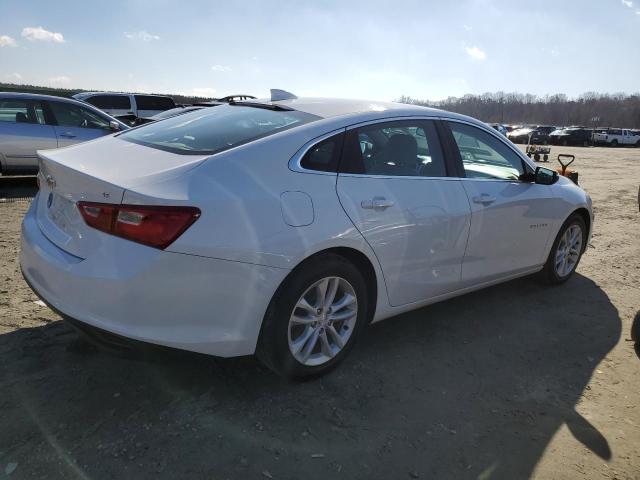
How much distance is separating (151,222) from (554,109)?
156580 mm

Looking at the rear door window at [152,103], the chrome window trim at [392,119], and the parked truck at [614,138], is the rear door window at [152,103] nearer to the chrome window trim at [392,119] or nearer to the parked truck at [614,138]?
the chrome window trim at [392,119]

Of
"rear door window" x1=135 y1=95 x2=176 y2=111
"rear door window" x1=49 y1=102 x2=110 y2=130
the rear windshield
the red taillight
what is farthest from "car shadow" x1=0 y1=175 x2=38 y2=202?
"rear door window" x1=135 y1=95 x2=176 y2=111

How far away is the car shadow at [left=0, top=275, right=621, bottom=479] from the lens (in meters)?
2.36

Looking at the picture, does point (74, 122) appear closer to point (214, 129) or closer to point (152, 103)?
point (214, 129)

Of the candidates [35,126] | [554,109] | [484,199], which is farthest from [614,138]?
[554,109]

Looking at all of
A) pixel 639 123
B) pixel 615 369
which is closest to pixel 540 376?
pixel 615 369

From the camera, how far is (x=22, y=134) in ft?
28.1

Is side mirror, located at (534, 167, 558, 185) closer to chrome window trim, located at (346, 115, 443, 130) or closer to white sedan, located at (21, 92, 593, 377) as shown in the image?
white sedan, located at (21, 92, 593, 377)

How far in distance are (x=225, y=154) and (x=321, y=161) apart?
55 centimetres

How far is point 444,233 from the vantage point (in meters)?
3.45

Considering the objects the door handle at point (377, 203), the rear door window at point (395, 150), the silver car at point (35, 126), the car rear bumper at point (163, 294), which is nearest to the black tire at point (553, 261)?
the rear door window at point (395, 150)

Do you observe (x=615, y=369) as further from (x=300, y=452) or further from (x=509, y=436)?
(x=300, y=452)

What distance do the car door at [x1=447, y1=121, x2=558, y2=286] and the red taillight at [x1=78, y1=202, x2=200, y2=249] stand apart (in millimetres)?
2100

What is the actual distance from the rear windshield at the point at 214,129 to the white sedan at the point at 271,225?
2cm
